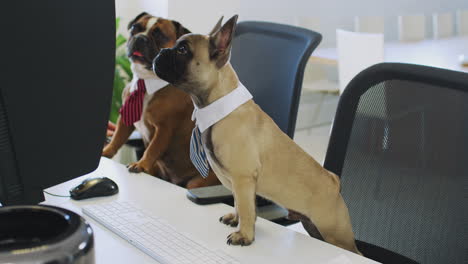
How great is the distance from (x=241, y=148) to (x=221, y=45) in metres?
0.21

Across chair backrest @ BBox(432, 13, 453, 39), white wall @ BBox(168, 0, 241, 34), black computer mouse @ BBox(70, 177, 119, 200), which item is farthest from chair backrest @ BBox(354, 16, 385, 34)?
black computer mouse @ BBox(70, 177, 119, 200)

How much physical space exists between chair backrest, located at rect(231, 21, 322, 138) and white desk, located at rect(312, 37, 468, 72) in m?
1.81

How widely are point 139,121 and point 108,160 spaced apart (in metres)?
0.18

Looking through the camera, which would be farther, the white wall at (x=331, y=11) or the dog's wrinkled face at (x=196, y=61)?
the white wall at (x=331, y=11)

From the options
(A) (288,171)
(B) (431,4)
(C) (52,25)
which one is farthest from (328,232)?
(B) (431,4)

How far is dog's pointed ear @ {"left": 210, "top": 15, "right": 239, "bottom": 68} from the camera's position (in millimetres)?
1201

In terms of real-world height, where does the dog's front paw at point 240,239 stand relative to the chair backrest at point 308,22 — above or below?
above

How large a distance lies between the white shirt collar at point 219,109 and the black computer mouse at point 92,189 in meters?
0.34

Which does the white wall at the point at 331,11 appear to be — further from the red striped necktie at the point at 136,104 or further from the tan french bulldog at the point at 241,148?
the tan french bulldog at the point at 241,148

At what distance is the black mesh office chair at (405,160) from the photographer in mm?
1301

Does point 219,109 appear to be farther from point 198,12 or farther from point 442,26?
point 442,26

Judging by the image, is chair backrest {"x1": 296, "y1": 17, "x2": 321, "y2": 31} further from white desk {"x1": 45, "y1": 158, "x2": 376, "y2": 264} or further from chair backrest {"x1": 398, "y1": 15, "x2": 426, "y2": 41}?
white desk {"x1": 45, "y1": 158, "x2": 376, "y2": 264}

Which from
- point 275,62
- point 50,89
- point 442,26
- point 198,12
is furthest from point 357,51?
point 50,89

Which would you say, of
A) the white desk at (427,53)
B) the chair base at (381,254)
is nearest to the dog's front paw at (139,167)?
the chair base at (381,254)
